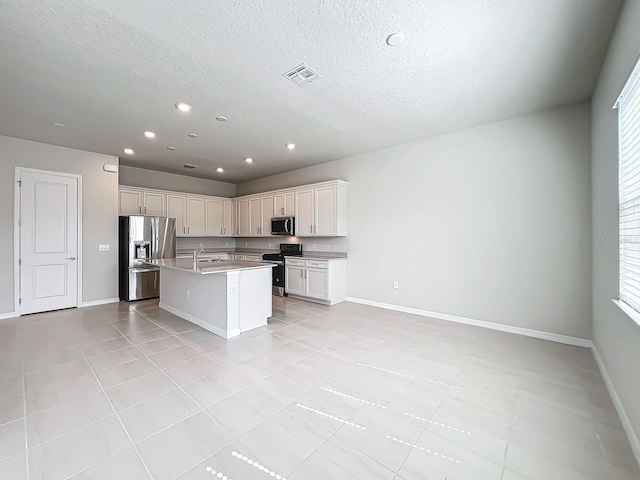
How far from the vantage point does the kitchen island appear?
3592mm

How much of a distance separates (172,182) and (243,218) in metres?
1.98

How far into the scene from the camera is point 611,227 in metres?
2.44

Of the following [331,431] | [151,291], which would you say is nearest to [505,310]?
[331,431]

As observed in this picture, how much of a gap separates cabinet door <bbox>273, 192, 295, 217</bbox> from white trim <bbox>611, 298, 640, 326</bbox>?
203 inches

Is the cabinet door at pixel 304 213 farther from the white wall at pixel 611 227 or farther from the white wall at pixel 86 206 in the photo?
the white wall at pixel 611 227

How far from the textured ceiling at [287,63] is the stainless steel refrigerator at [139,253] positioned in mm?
1966

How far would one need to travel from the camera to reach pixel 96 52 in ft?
7.81

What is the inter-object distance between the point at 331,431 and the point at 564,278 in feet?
11.2

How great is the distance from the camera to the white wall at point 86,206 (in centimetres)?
438

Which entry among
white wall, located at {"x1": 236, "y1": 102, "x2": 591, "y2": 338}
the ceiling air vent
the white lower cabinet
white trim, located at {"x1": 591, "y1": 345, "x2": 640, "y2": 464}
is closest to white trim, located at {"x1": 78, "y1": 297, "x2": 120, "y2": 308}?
the white lower cabinet

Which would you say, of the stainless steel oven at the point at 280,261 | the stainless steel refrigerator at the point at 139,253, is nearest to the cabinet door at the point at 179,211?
the stainless steel refrigerator at the point at 139,253

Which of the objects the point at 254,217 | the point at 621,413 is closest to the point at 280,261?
the point at 254,217

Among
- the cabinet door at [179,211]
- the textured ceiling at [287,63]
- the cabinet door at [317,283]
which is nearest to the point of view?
the textured ceiling at [287,63]

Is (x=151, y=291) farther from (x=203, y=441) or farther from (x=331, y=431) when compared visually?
(x=331, y=431)
